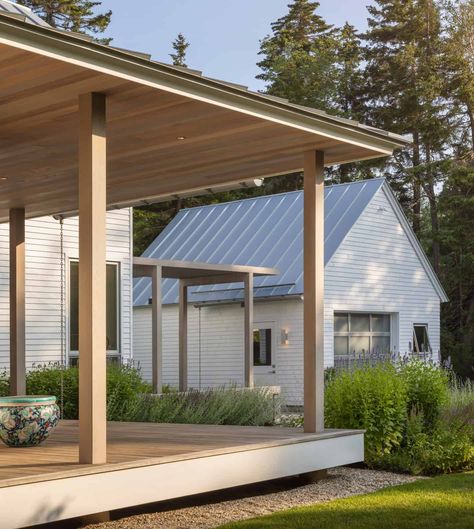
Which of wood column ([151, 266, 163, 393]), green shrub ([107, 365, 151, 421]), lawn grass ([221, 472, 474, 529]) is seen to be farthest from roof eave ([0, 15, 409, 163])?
wood column ([151, 266, 163, 393])

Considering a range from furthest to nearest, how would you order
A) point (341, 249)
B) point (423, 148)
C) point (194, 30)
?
point (194, 30), point (423, 148), point (341, 249)

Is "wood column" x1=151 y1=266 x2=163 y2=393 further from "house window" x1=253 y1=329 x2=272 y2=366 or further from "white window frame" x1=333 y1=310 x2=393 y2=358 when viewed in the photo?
"white window frame" x1=333 y1=310 x2=393 y2=358

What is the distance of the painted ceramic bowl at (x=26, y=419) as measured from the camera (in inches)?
308

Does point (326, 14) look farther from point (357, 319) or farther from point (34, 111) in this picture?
point (34, 111)

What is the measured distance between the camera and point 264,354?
22.2m

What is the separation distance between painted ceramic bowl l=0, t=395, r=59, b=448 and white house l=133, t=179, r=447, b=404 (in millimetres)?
12998

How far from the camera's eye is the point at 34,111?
23.5 ft

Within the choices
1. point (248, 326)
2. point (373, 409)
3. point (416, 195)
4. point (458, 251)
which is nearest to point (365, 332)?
point (248, 326)

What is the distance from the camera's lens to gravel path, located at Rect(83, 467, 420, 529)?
718 centimetres

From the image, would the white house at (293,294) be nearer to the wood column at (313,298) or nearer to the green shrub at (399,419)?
the green shrub at (399,419)

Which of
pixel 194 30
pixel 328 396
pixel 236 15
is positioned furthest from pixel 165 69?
pixel 236 15

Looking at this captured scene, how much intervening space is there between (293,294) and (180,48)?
2329cm

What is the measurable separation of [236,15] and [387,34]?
8965 millimetres

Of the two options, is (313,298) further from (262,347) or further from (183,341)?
(262,347)
